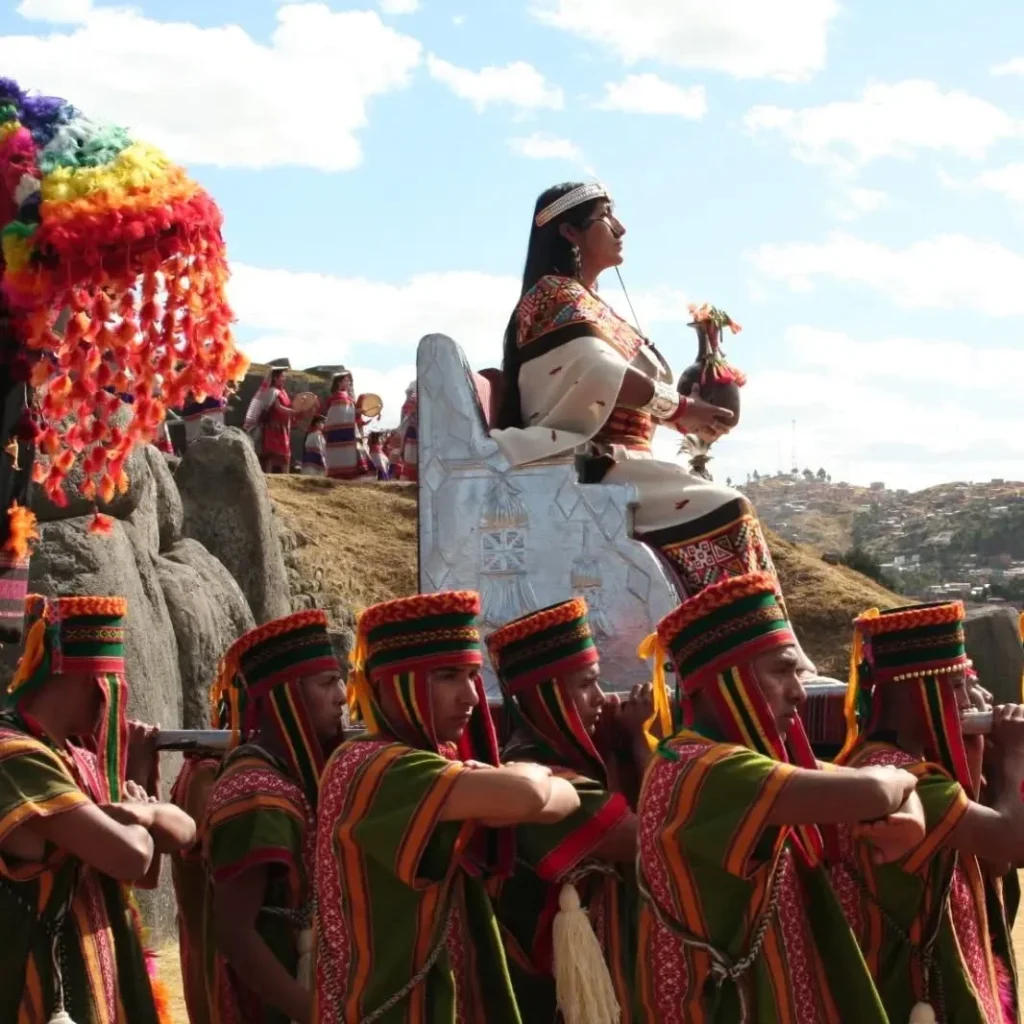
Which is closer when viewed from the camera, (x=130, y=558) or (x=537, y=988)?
(x=537, y=988)

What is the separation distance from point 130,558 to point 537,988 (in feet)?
18.7

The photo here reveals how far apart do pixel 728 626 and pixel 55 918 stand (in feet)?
5.55

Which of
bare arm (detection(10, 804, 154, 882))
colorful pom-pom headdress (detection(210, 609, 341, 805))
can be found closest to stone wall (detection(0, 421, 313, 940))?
colorful pom-pom headdress (detection(210, 609, 341, 805))

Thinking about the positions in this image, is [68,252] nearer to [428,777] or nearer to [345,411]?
[428,777]

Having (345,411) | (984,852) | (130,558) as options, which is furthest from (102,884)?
(345,411)

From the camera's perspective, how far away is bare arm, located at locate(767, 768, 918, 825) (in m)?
3.49

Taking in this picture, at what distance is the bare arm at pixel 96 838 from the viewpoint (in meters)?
3.79

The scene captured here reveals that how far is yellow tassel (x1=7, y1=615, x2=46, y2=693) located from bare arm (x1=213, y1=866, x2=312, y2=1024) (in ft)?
2.48

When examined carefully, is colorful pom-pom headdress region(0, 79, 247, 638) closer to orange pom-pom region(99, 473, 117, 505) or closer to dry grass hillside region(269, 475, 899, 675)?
orange pom-pom region(99, 473, 117, 505)

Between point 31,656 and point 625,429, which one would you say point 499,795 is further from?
point 625,429

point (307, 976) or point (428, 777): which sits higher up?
point (428, 777)

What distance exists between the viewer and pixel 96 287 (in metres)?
4.22

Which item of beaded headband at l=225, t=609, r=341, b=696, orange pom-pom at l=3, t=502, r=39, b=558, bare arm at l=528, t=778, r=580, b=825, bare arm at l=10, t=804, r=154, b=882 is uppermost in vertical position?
orange pom-pom at l=3, t=502, r=39, b=558

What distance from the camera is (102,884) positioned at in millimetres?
4215
